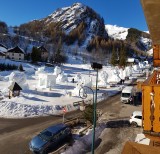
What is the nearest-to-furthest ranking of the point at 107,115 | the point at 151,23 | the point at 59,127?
the point at 151,23, the point at 59,127, the point at 107,115

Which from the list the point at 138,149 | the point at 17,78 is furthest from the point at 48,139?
the point at 17,78

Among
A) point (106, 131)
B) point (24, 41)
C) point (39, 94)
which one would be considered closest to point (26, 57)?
point (24, 41)

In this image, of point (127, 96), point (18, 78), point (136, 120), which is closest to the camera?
point (136, 120)

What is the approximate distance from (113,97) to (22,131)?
21.8 metres

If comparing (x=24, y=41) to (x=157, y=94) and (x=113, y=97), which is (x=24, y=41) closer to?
(x=113, y=97)

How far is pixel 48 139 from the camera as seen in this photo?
18328 mm

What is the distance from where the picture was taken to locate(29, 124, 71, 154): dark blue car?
58.1 ft

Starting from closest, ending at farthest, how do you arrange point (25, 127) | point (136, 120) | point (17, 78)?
A: 1. point (136, 120)
2. point (25, 127)
3. point (17, 78)

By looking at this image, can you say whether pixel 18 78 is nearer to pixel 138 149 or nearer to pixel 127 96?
pixel 127 96

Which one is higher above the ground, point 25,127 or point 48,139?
point 48,139

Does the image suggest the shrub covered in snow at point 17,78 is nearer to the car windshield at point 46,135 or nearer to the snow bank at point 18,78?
the snow bank at point 18,78

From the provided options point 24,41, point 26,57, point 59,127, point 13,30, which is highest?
point 13,30

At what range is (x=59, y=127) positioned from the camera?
19938 mm

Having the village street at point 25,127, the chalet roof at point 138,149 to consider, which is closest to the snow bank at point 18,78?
the village street at point 25,127
